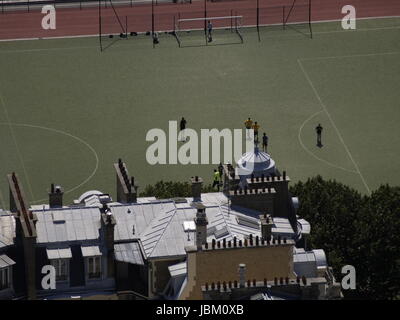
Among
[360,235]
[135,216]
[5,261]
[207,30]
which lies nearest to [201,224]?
[135,216]

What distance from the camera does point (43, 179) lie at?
399ft

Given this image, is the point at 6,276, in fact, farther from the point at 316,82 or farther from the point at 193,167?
the point at 316,82

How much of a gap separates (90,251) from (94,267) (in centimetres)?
90

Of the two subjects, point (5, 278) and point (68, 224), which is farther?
point (68, 224)

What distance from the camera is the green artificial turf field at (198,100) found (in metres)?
125

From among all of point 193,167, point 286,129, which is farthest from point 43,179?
point 286,129

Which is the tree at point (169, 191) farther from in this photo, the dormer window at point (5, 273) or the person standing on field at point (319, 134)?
the person standing on field at point (319, 134)

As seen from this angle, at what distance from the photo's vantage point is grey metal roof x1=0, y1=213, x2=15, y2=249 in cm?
7388

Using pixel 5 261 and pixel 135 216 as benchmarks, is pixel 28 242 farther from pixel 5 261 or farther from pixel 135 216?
pixel 135 216

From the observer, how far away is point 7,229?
75688 millimetres

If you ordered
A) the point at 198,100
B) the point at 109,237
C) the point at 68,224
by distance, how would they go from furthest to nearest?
the point at 198,100, the point at 68,224, the point at 109,237

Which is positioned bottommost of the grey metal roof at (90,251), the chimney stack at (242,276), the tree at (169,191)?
the chimney stack at (242,276)

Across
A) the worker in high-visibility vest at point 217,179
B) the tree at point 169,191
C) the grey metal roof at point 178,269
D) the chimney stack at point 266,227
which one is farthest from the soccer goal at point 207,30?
the grey metal roof at point 178,269

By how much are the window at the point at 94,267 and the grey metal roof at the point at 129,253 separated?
105 cm
